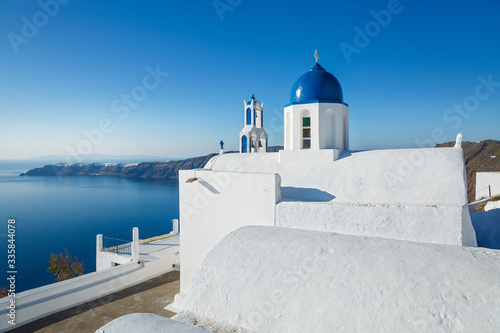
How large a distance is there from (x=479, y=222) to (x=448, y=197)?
3.37 metres

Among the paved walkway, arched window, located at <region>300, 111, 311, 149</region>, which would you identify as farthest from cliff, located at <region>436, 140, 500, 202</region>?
the paved walkway

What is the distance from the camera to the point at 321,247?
14.3 feet

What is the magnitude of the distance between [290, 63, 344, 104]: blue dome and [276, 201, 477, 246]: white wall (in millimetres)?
3734

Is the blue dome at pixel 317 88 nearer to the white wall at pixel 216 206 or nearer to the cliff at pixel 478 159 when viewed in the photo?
the white wall at pixel 216 206

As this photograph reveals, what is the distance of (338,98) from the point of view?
8.55m

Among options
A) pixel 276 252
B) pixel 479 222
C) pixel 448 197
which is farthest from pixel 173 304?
pixel 479 222

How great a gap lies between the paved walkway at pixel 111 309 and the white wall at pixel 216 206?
1.15 metres

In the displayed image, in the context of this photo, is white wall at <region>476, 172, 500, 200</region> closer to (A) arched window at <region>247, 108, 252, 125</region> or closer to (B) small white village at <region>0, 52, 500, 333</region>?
(B) small white village at <region>0, 52, 500, 333</region>

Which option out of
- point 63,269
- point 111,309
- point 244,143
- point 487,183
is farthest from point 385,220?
point 487,183

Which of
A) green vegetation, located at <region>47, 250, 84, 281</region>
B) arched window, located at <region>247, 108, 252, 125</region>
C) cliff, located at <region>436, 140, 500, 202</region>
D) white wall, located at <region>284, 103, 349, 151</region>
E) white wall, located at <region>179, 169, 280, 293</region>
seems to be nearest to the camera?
white wall, located at <region>179, 169, 280, 293</region>

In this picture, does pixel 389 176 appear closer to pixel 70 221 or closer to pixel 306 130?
pixel 306 130

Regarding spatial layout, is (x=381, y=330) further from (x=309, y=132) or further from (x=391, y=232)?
(x=309, y=132)

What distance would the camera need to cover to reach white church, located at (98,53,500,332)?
3.28 meters

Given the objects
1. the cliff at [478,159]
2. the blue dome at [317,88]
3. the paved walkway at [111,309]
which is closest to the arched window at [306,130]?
the blue dome at [317,88]
